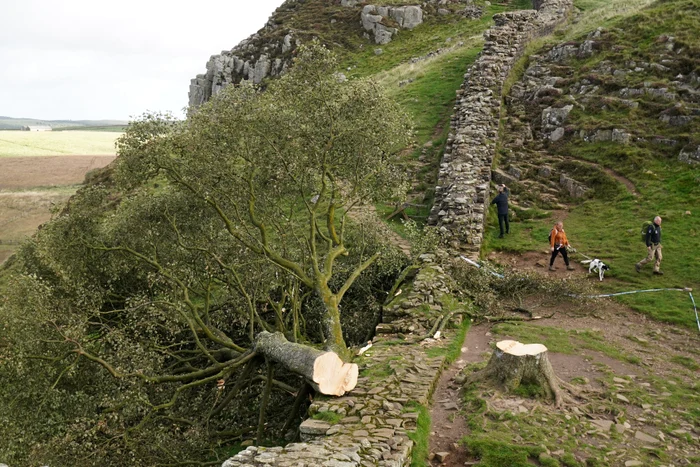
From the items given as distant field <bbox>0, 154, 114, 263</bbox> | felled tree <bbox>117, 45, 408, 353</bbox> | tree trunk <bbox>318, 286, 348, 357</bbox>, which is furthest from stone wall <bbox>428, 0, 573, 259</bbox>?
distant field <bbox>0, 154, 114, 263</bbox>

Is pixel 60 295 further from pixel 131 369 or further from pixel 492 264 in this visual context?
pixel 492 264

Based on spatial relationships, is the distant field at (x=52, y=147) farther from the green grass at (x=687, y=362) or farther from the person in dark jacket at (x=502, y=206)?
the green grass at (x=687, y=362)

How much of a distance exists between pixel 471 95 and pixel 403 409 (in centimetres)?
2833

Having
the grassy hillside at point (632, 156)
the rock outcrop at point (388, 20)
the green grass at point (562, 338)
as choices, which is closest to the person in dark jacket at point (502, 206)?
the grassy hillside at point (632, 156)

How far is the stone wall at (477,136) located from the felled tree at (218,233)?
549 centimetres

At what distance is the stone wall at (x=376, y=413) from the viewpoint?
9.25 meters

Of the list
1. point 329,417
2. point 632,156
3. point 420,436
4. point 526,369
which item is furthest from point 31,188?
point 526,369

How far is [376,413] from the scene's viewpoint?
11125 mm

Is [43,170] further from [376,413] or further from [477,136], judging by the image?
[376,413]

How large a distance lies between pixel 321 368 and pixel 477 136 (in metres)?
22.4

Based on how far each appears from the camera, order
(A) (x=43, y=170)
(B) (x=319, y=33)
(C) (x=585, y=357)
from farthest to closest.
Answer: (A) (x=43, y=170) < (B) (x=319, y=33) < (C) (x=585, y=357)

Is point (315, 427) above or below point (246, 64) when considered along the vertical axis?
below

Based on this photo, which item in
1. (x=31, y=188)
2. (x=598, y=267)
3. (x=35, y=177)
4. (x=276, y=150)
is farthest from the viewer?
(x=35, y=177)

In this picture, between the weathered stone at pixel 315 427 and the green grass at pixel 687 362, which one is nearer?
the weathered stone at pixel 315 427
